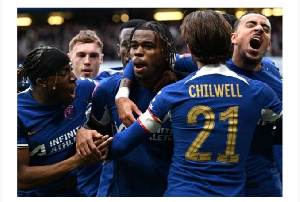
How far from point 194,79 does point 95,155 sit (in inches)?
34.2

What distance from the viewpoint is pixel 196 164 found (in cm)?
324

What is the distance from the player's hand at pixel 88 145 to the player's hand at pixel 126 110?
7.7 inches

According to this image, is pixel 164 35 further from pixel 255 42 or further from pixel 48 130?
pixel 48 130

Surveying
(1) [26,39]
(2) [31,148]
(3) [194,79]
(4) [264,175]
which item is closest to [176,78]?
(3) [194,79]

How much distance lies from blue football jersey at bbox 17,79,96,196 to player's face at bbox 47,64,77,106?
124 mm

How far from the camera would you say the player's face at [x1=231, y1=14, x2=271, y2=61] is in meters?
4.00

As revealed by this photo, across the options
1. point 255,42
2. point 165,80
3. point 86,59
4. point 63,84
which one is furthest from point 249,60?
point 86,59

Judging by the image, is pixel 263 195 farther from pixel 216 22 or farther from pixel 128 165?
pixel 216 22

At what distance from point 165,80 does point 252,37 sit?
2.38 feet

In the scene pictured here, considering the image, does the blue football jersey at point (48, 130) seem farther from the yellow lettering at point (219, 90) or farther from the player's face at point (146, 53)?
the yellow lettering at point (219, 90)

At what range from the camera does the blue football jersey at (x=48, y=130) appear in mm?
3990

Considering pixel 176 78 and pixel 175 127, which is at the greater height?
pixel 176 78

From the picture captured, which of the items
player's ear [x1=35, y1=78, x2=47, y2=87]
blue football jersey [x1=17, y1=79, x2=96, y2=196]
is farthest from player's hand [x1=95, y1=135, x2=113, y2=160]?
player's ear [x1=35, y1=78, x2=47, y2=87]

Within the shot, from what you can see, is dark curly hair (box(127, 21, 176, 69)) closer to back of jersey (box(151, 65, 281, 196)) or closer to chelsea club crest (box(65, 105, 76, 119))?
back of jersey (box(151, 65, 281, 196))
